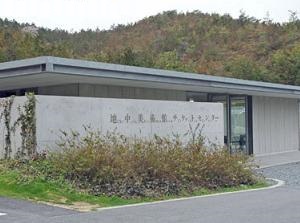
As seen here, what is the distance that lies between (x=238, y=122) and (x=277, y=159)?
2.30 metres

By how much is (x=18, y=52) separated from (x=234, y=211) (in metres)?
31.3

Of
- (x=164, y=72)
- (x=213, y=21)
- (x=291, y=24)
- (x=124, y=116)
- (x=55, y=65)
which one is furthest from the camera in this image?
(x=213, y=21)

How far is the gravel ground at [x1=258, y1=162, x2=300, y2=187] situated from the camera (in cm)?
1641

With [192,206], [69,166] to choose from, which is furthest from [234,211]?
[69,166]

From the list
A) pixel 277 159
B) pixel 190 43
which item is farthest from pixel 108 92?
pixel 190 43

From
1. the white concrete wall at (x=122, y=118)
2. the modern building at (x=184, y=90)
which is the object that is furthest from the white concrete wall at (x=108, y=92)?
the white concrete wall at (x=122, y=118)

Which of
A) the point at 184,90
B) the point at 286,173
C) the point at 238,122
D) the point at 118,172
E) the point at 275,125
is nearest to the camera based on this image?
the point at 118,172

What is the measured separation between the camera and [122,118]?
16719 millimetres

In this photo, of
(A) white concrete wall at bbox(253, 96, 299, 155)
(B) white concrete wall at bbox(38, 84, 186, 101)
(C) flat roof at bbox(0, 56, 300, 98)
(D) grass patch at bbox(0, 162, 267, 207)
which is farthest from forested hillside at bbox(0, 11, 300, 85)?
(D) grass patch at bbox(0, 162, 267, 207)

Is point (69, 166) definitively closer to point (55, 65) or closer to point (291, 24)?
point (55, 65)

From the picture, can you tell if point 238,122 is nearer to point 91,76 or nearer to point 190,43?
point 91,76

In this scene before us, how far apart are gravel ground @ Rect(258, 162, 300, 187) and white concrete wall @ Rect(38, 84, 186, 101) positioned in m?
4.47

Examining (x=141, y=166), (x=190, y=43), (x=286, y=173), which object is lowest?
(x=286, y=173)

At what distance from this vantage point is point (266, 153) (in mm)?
26844
